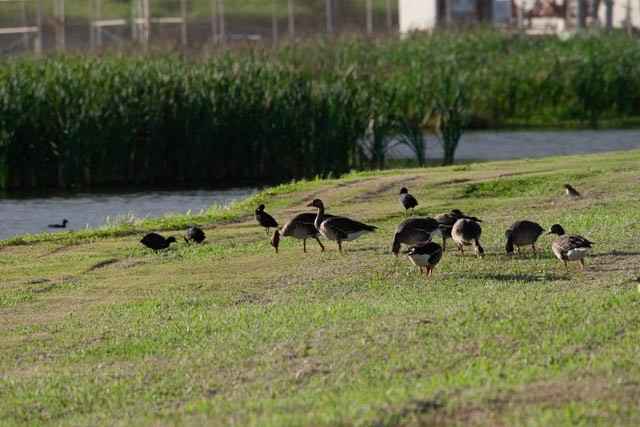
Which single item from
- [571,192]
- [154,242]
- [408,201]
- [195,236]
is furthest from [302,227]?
[571,192]

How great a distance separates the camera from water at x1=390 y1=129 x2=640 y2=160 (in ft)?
106

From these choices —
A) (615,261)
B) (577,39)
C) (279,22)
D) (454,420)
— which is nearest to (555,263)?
(615,261)

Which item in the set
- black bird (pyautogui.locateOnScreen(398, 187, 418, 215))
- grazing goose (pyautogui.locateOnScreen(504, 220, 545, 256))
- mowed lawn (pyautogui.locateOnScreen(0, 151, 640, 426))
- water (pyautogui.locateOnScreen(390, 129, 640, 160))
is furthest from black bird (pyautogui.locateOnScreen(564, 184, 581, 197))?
water (pyautogui.locateOnScreen(390, 129, 640, 160))

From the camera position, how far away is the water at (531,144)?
3225 centimetres

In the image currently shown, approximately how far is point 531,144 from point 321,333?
2502cm

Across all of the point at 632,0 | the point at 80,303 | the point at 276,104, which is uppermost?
the point at 632,0

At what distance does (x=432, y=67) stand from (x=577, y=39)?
8.22m

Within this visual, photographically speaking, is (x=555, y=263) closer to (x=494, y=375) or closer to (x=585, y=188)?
(x=494, y=375)

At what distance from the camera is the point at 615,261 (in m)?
13.2

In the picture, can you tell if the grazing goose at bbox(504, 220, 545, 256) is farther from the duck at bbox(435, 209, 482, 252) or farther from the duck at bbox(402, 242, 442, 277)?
the duck at bbox(402, 242, 442, 277)

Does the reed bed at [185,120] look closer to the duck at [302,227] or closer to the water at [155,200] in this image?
the water at [155,200]

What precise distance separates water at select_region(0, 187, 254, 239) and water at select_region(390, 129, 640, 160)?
21.7 ft

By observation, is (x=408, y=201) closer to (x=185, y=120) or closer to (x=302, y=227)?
(x=302, y=227)

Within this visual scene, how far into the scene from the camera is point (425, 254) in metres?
12.6
